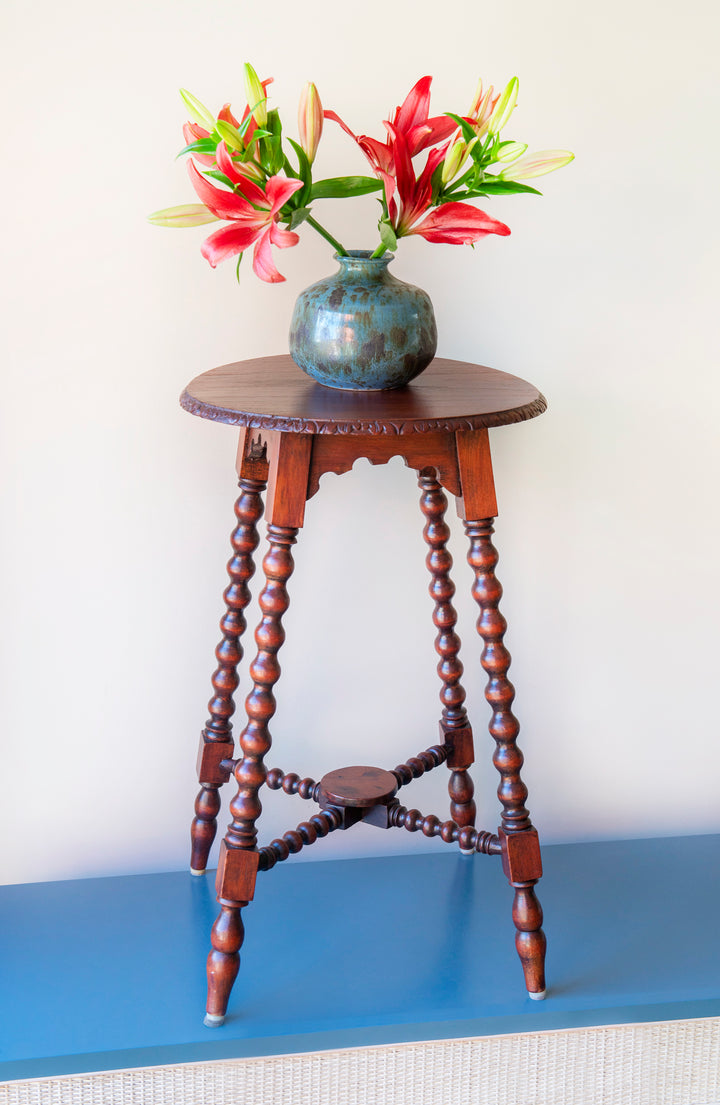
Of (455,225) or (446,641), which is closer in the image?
(455,225)

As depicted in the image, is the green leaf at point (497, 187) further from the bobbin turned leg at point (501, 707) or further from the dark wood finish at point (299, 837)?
the dark wood finish at point (299, 837)

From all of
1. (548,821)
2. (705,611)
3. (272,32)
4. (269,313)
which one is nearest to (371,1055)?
(548,821)

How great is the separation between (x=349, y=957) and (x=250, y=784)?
385 mm

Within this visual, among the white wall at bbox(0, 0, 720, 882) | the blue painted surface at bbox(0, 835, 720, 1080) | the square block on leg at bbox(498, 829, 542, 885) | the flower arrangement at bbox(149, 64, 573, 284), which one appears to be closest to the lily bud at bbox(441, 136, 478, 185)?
the flower arrangement at bbox(149, 64, 573, 284)

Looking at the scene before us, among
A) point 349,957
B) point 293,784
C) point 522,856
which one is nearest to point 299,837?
point 293,784

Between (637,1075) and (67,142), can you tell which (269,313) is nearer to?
(67,142)

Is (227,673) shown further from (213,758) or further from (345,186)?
(345,186)

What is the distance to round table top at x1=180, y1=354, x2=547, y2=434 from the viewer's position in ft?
3.88

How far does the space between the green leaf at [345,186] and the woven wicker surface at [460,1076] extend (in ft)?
3.81

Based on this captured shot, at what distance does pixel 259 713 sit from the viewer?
1.27 metres

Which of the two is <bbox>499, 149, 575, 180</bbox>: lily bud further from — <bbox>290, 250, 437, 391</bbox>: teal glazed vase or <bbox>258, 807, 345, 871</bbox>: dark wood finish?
<bbox>258, 807, 345, 871</bbox>: dark wood finish

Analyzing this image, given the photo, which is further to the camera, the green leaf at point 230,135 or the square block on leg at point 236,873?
the square block on leg at point 236,873

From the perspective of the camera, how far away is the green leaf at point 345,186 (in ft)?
4.24

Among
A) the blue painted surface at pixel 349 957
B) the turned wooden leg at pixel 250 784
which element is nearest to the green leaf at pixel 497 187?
the turned wooden leg at pixel 250 784
